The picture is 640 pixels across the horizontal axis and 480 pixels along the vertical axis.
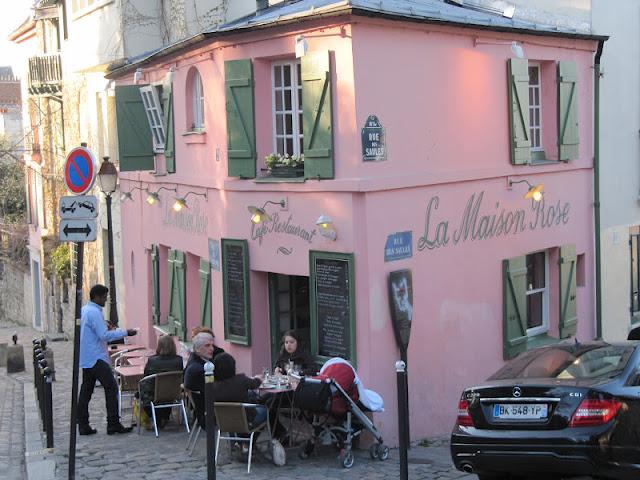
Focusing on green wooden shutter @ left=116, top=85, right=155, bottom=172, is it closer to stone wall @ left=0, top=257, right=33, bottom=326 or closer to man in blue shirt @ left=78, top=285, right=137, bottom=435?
man in blue shirt @ left=78, top=285, right=137, bottom=435

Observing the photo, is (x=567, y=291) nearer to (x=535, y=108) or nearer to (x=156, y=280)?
(x=535, y=108)

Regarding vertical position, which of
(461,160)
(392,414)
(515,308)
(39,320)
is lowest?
(39,320)

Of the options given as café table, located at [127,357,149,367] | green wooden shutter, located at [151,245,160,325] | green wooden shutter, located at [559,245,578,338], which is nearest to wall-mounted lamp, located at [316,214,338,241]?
café table, located at [127,357,149,367]

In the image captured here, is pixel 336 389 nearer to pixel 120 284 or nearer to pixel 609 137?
pixel 609 137

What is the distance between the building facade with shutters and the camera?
1199cm

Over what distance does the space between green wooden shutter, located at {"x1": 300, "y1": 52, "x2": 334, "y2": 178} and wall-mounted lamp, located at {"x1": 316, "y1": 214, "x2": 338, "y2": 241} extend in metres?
0.51

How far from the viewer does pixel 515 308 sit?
564 inches

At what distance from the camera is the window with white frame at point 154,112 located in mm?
16875

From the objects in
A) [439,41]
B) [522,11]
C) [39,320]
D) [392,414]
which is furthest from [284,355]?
[39,320]

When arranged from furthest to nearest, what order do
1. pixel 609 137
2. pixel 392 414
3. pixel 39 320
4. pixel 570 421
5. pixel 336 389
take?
pixel 39 320
pixel 609 137
pixel 392 414
pixel 336 389
pixel 570 421

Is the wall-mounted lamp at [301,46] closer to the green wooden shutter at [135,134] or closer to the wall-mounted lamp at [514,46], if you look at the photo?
the wall-mounted lamp at [514,46]

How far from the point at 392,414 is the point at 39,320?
2497 centimetres

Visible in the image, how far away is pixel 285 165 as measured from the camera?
12.8 meters

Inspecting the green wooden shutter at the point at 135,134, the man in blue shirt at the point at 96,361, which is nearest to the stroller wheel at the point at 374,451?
the man in blue shirt at the point at 96,361
